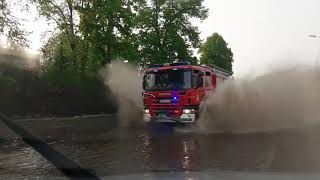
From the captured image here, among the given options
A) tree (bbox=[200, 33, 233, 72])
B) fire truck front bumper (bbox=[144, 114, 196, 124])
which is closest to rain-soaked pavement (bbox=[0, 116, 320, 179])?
fire truck front bumper (bbox=[144, 114, 196, 124])

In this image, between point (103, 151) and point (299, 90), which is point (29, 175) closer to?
point (103, 151)

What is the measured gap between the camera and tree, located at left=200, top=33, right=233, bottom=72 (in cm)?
8519

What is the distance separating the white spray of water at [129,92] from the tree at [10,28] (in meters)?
6.68

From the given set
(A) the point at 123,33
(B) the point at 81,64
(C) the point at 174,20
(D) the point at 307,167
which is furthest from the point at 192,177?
(C) the point at 174,20

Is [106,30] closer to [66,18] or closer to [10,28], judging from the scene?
[66,18]

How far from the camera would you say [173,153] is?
13867mm

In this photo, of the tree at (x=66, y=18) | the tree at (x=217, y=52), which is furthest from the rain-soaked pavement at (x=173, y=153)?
the tree at (x=217, y=52)

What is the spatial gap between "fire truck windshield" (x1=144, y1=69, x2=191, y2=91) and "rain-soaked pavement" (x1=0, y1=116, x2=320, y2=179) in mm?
2447

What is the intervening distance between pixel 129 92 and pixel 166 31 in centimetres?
2567

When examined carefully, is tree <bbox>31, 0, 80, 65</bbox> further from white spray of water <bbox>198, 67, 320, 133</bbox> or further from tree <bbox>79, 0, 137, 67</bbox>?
white spray of water <bbox>198, 67, 320, 133</bbox>

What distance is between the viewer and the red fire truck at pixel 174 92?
70.1 ft

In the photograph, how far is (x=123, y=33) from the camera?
47.1m

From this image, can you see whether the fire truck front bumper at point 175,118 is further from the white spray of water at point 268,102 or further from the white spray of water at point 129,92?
the white spray of water at point 129,92

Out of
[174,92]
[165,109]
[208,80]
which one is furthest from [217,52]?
Result: [174,92]
